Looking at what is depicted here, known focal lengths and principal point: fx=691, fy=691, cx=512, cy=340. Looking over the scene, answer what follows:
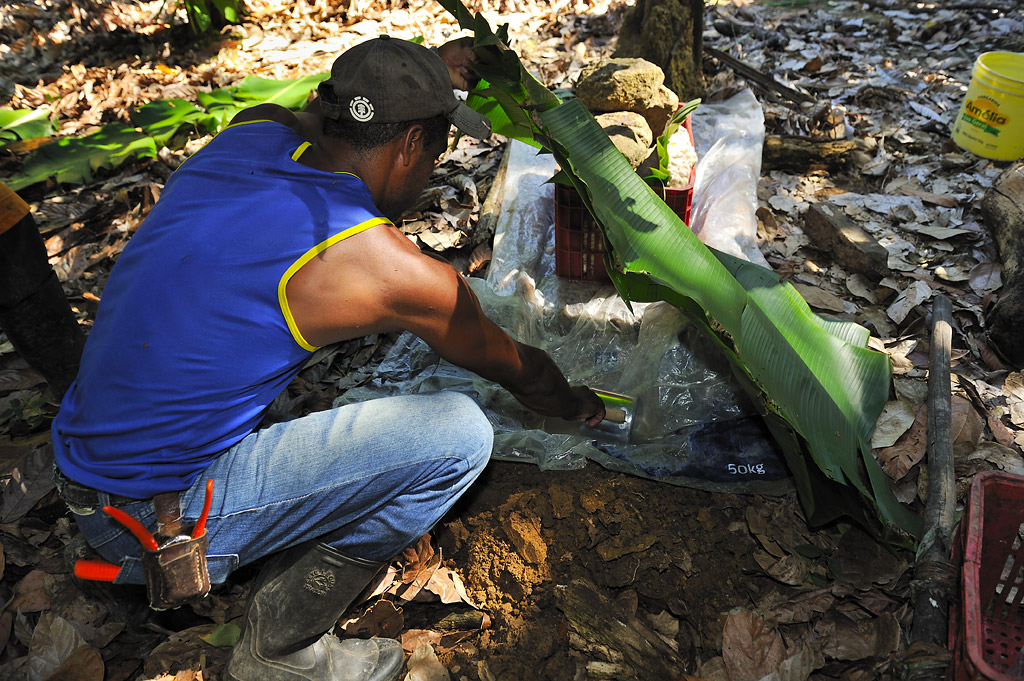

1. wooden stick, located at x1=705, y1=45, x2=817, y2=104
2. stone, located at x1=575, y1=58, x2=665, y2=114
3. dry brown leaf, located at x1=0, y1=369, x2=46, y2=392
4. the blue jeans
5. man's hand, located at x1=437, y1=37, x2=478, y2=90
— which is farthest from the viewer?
wooden stick, located at x1=705, y1=45, x2=817, y2=104

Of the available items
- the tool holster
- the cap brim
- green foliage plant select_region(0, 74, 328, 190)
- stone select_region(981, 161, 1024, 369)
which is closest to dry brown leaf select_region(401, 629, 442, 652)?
the tool holster

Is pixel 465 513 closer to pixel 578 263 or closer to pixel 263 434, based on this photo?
pixel 263 434

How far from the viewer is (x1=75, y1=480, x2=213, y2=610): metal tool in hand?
1705 millimetres

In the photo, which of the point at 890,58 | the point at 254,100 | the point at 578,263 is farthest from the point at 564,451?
the point at 890,58

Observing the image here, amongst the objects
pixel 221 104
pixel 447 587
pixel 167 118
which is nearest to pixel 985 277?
pixel 447 587

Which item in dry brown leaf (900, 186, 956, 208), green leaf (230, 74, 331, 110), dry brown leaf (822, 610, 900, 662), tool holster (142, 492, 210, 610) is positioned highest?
green leaf (230, 74, 331, 110)

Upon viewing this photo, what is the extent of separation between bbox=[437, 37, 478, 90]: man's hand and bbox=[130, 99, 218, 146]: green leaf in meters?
2.89

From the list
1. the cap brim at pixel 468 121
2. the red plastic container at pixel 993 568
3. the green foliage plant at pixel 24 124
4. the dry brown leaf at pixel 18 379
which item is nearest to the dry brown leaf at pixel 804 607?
the red plastic container at pixel 993 568

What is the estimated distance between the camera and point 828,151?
4.08m

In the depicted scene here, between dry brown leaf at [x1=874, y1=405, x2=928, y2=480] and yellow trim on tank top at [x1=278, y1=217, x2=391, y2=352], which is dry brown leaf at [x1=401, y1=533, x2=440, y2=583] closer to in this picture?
yellow trim on tank top at [x1=278, y1=217, x2=391, y2=352]

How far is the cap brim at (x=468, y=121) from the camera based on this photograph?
195 cm

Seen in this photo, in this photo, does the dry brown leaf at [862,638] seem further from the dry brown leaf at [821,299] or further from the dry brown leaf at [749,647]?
the dry brown leaf at [821,299]

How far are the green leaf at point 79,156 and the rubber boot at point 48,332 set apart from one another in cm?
204

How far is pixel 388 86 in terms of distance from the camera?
1813mm
